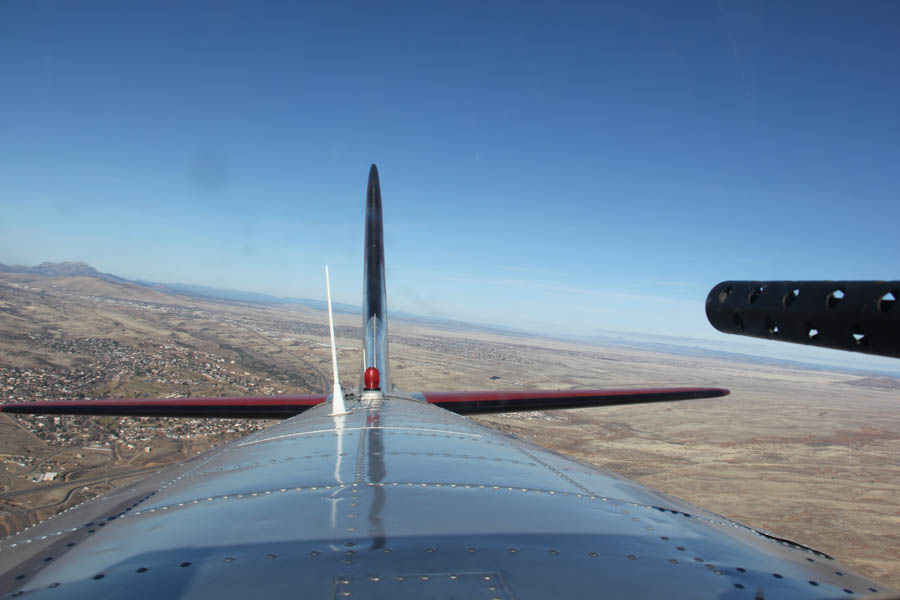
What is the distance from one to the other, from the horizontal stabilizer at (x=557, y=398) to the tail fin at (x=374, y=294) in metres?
1.73

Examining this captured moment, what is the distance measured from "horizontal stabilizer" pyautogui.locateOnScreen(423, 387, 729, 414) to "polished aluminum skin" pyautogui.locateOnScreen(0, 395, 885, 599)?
643cm

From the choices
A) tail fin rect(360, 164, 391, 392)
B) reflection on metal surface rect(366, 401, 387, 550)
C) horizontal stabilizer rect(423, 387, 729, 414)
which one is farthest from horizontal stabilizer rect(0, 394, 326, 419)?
reflection on metal surface rect(366, 401, 387, 550)

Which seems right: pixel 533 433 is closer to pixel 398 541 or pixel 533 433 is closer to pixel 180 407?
pixel 180 407

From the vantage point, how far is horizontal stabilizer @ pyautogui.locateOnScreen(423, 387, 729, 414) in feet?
36.2

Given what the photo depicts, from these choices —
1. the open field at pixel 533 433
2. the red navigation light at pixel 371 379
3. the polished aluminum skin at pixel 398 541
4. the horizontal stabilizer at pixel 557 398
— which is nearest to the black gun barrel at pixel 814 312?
the polished aluminum skin at pixel 398 541

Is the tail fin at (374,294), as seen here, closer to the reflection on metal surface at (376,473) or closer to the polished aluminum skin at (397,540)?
the reflection on metal surface at (376,473)

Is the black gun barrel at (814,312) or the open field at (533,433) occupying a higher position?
the black gun barrel at (814,312)

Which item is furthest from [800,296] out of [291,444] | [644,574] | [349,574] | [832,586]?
[291,444]

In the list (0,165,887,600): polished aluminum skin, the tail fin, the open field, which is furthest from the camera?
the open field

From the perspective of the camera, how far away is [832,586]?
8.80 feet

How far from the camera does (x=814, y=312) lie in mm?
1861

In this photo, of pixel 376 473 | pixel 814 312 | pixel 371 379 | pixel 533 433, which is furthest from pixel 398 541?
pixel 533 433

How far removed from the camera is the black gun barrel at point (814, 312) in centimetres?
162

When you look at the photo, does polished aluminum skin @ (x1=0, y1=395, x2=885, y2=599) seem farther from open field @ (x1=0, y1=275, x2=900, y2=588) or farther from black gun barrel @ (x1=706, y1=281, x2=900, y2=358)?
open field @ (x1=0, y1=275, x2=900, y2=588)
